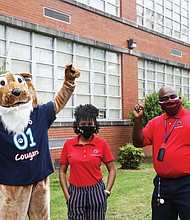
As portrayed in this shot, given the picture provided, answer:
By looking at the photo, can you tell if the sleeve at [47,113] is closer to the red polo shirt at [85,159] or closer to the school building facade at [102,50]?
the red polo shirt at [85,159]

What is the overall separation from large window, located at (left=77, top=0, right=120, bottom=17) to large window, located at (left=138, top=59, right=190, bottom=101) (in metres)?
2.44

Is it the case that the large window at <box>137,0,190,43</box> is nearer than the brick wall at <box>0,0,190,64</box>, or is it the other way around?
the brick wall at <box>0,0,190,64</box>

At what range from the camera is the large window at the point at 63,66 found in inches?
421

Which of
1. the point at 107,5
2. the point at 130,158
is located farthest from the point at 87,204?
the point at 107,5

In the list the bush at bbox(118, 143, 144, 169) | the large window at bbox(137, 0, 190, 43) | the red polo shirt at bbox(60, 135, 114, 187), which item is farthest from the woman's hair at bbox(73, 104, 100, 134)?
the large window at bbox(137, 0, 190, 43)

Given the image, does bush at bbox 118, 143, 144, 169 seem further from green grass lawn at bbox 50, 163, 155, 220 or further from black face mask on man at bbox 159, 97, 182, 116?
black face mask on man at bbox 159, 97, 182, 116

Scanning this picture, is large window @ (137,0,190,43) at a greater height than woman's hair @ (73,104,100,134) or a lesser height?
greater

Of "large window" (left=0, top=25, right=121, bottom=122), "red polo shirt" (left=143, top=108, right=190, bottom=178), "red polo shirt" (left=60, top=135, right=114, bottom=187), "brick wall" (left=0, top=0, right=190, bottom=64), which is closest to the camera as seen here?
"red polo shirt" (left=143, top=108, right=190, bottom=178)

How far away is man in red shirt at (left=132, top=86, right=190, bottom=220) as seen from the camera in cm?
362

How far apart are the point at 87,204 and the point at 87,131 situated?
0.70 metres

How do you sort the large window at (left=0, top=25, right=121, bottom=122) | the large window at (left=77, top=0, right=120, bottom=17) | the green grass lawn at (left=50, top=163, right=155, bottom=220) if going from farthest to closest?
the large window at (left=77, top=0, right=120, bottom=17), the large window at (left=0, top=25, right=121, bottom=122), the green grass lawn at (left=50, top=163, right=155, bottom=220)

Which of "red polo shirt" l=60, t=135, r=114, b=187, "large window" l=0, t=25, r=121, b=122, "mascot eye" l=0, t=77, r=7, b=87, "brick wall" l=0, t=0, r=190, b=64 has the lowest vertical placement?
"red polo shirt" l=60, t=135, r=114, b=187

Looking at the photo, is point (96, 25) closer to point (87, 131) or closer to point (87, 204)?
point (87, 131)

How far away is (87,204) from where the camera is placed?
3.64 m
